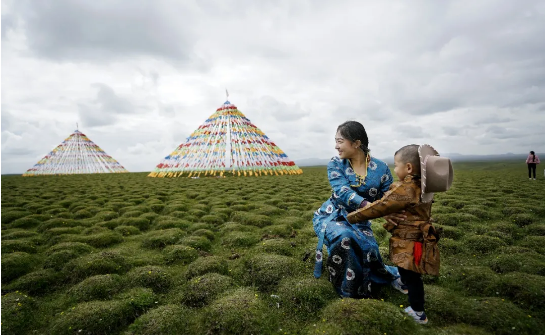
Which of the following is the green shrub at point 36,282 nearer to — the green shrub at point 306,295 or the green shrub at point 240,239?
the green shrub at point 240,239

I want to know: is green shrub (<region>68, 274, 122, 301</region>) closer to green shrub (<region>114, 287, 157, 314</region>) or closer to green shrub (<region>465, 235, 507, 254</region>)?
green shrub (<region>114, 287, 157, 314</region>)

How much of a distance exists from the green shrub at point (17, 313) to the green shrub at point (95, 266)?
2.86 ft

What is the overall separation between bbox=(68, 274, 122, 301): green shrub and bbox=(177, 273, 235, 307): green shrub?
1242 millimetres

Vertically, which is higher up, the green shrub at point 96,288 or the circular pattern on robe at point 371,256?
the circular pattern on robe at point 371,256

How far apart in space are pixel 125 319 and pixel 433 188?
175 inches

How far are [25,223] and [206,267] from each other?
8641mm

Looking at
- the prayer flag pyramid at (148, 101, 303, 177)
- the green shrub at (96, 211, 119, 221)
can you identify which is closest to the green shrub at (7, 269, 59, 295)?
the green shrub at (96, 211, 119, 221)

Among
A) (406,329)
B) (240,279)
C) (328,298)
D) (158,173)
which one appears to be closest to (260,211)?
(240,279)

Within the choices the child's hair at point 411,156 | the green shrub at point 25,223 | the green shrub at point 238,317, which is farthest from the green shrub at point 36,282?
the child's hair at point 411,156

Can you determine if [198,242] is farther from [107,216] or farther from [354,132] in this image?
[107,216]

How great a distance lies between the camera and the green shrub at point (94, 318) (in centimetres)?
375

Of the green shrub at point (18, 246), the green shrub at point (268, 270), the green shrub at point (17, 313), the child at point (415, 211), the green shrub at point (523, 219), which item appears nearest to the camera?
the child at point (415, 211)

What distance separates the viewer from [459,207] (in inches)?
419

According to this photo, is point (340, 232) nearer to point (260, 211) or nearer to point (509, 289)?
point (509, 289)
